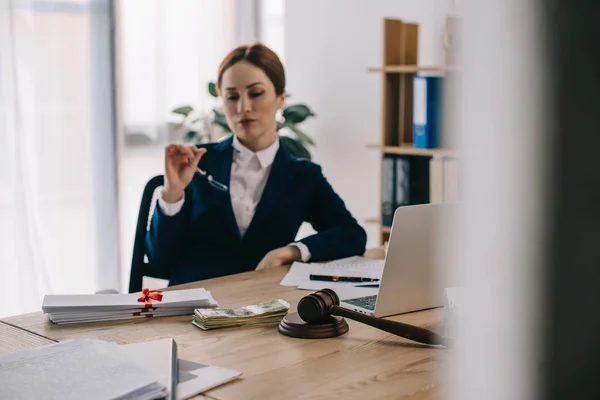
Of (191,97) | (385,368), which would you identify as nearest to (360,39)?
(191,97)

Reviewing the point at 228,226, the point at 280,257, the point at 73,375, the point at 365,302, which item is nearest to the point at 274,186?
the point at 228,226

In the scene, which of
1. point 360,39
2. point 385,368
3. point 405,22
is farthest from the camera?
point 360,39

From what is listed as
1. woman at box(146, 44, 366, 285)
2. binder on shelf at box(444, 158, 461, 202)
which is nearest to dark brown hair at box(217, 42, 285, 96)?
woman at box(146, 44, 366, 285)

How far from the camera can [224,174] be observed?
2203mm

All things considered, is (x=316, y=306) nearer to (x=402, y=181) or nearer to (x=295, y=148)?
(x=402, y=181)

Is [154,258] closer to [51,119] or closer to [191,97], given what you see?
[51,119]

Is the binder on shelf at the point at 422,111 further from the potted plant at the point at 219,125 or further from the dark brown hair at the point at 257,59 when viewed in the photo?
the dark brown hair at the point at 257,59

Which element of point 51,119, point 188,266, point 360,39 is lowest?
point 188,266

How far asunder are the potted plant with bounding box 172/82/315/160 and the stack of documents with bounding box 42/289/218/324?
219 cm

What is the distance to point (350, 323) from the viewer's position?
4.60 ft

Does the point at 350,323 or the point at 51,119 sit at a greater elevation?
the point at 51,119

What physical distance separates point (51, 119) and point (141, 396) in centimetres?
263

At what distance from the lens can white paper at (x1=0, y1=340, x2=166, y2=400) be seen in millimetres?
905

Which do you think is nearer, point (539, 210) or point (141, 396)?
point (539, 210)
